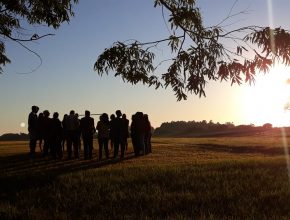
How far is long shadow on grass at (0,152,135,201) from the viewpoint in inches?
574

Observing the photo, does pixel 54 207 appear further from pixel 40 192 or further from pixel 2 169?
pixel 2 169

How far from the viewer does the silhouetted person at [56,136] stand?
24.1 metres

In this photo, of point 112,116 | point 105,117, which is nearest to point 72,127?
point 105,117

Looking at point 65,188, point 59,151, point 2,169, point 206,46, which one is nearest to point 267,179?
→ point 206,46

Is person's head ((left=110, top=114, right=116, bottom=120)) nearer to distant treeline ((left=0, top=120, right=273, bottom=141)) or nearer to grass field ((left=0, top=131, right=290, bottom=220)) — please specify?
grass field ((left=0, top=131, right=290, bottom=220))

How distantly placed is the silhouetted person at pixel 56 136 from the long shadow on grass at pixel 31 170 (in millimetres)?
588

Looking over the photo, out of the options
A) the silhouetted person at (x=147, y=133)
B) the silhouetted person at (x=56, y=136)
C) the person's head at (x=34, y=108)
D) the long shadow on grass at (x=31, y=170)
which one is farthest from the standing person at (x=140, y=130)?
the person's head at (x=34, y=108)

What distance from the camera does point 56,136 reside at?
24234 mm

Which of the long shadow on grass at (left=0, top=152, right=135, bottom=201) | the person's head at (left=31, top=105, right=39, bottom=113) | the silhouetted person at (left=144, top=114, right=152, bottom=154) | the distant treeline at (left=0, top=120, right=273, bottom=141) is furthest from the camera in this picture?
the distant treeline at (left=0, top=120, right=273, bottom=141)

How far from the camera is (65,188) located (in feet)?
45.6

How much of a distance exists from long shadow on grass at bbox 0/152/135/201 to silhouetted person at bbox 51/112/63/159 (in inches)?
23.1

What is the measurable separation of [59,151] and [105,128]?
2197 mm

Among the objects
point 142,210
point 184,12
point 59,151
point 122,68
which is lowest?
point 142,210

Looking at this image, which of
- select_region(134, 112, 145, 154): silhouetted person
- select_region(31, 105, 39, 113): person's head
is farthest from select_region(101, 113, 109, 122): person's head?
select_region(31, 105, 39, 113): person's head
